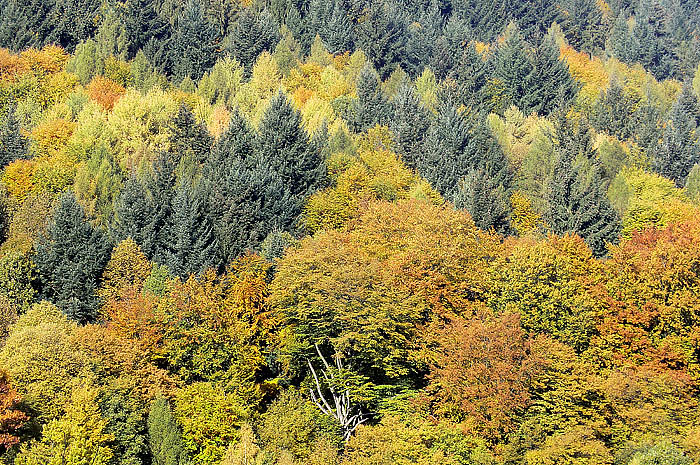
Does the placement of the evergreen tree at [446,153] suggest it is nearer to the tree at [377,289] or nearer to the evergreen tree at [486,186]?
the evergreen tree at [486,186]

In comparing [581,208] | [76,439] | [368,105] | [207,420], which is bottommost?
[207,420]

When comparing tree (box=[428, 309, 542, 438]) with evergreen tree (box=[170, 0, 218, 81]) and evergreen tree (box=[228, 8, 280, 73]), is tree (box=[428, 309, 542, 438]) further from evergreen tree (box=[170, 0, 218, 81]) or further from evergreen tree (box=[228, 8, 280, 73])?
evergreen tree (box=[228, 8, 280, 73])

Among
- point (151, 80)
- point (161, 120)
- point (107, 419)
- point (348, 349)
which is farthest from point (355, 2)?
point (107, 419)

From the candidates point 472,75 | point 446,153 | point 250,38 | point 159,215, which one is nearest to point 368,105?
point 446,153

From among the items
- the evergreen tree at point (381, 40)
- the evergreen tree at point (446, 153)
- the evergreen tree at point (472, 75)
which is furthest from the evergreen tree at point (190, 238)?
the evergreen tree at point (381, 40)

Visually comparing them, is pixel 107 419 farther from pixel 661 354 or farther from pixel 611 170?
→ pixel 611 170

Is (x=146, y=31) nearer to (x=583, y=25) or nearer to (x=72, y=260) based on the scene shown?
(x=72, y=260)
